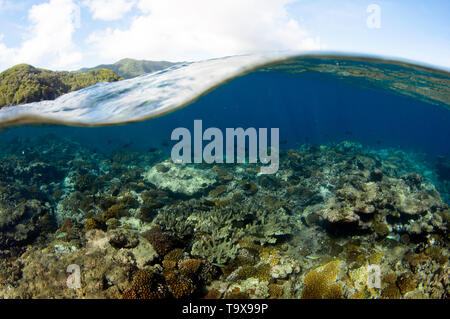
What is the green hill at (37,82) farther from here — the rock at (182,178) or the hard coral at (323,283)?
the hard coral at (323,283)

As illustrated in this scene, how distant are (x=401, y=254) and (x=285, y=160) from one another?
30.4 feet

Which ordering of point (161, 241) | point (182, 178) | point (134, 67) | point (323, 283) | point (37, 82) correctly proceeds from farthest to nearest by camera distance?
point (134, 67) < point (182, 178) < point (37, 82) < point (161, 241) < point (323, 283)

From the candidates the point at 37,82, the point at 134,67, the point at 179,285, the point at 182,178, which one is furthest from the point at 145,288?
the point at 134,67

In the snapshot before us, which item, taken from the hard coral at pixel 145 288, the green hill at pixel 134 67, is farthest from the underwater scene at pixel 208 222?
the green hill at pixel 134 67

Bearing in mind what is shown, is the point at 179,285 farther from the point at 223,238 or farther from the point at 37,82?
the point at 37,82

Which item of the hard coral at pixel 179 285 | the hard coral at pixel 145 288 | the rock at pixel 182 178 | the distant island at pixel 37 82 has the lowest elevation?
the hard coral at pixel 179 285

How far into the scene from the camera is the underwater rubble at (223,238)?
4844 mm

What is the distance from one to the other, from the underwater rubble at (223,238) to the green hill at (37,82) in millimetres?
4612

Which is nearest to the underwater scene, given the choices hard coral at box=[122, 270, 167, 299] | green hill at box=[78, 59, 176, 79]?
hard coral at box=[122, 270, 167, 299]

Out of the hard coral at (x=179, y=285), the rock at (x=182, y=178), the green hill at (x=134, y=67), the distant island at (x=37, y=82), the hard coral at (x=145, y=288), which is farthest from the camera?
the green hill at (x=134, y=67)

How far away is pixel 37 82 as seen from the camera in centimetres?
1098

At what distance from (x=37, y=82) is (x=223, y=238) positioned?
12.0 m

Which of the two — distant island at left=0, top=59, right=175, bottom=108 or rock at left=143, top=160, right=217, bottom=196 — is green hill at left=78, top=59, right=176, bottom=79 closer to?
distant island at left=0, top=59, right=175, bottom=108
